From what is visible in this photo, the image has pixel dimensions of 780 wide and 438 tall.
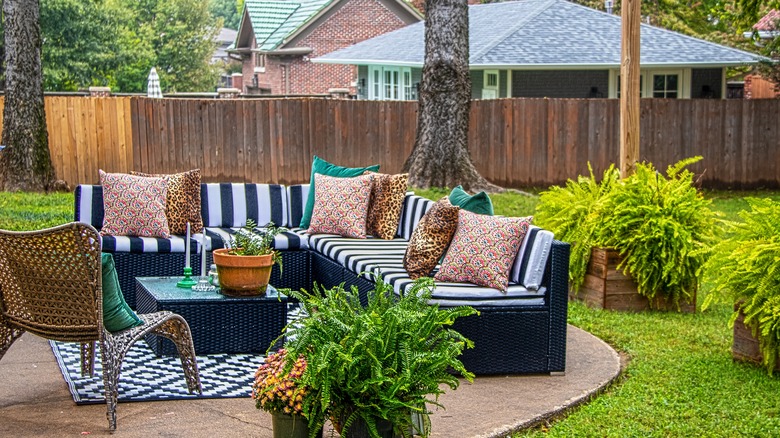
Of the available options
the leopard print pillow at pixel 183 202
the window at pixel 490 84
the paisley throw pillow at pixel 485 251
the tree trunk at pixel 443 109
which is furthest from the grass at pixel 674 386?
the window at pixel 490 84

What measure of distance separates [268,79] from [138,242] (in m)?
32.7

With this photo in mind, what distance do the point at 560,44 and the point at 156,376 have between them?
A: 16.8 m

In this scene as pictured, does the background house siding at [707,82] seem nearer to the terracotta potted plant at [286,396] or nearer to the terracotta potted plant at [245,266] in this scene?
the terracotta potted plant at [245,266]

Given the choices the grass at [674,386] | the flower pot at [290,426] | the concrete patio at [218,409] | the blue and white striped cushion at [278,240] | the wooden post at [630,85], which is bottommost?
the grass at [674,386]

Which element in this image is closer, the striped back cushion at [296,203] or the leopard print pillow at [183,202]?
the leopard print pillow at [183,202]

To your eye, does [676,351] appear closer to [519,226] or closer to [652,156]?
[519,226]

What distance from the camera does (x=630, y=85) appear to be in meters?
10.4

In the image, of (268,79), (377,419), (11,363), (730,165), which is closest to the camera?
(377,419)

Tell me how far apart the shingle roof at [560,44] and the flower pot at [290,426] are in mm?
16516

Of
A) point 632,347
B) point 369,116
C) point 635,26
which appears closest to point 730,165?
point 369,116

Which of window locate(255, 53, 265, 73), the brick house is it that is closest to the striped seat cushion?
the brick house

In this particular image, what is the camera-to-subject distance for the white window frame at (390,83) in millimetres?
28375

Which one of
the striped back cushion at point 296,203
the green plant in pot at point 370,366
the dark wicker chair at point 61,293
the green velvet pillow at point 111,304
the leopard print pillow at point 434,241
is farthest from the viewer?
the striped back cushion at point 296,203

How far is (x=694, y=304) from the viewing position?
31.7ft
